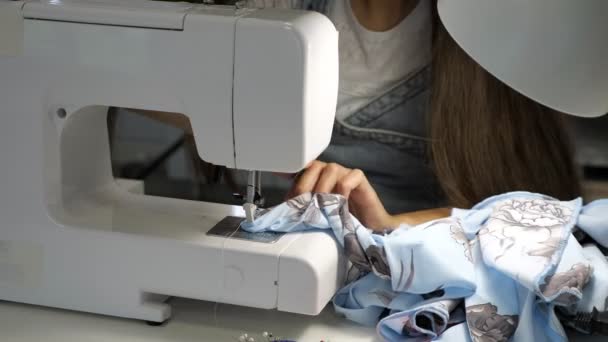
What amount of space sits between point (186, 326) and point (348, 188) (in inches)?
11.6

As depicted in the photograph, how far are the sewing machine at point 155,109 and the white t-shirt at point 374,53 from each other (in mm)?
499

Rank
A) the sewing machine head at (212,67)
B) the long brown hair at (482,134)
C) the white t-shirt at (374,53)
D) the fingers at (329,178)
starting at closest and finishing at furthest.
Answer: the sewing machine head at (212,67) → the fingers at (329,178) → the long brown hair at (482,134) → the white t-shirt at (374,53)

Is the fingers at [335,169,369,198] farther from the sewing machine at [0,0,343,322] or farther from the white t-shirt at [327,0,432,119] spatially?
the white t-shirt at [327,0,432,119]

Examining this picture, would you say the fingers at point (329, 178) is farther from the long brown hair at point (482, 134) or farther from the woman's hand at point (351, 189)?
the long brown hair at point (482, 134)

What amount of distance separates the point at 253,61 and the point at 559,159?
70 centimetres

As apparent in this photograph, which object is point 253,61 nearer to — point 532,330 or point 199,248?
point 199,248

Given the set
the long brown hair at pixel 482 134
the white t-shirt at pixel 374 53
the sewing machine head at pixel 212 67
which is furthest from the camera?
the white t-shirt at pixel 374 53

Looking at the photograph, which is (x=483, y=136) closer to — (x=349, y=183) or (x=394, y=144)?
(x=394, y=144)

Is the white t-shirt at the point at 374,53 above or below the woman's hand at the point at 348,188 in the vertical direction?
above

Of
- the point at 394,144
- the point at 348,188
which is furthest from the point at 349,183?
the point at 394,144

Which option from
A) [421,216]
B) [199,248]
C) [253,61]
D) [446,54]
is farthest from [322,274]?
[446,54]

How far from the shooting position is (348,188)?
50.2 inches

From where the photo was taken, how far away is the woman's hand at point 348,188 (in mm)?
1270

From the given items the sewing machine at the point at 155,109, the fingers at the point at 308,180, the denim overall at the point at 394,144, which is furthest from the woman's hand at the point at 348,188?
the denim overall at the point at 394,144
